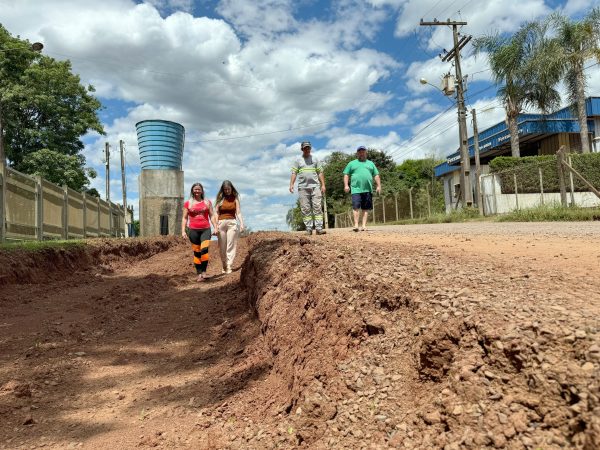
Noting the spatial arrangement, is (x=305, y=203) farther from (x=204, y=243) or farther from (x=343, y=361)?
(x=343, y=361)

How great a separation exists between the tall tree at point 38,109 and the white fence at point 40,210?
28.5ft

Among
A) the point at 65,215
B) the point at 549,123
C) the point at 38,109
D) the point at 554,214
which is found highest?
the point at 38,109

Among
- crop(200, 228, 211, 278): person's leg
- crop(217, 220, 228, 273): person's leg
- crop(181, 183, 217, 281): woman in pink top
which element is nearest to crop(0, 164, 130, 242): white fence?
crop(181, 183, 217, 281): woman in pink top

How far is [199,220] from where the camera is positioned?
8.33m

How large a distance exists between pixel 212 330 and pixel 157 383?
1486 mm

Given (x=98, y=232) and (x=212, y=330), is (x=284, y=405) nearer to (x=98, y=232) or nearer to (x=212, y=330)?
(x=212, y=330)

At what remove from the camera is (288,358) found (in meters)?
3.33

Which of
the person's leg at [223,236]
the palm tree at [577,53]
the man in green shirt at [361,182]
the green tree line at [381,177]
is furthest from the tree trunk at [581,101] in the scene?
the person's leg at [223,236]

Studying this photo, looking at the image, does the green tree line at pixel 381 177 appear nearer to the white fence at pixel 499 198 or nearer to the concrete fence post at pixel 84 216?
the white fence at pixel 499 198

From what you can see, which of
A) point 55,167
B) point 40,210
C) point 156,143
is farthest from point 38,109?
point 40,210

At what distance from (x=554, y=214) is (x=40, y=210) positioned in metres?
13.0

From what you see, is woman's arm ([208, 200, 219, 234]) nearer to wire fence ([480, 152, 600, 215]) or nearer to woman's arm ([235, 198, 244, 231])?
woman's arm ([235, 198, 244, 231])

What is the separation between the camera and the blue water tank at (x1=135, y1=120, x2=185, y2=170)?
854 inches

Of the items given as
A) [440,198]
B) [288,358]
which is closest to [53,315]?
[288,358]
